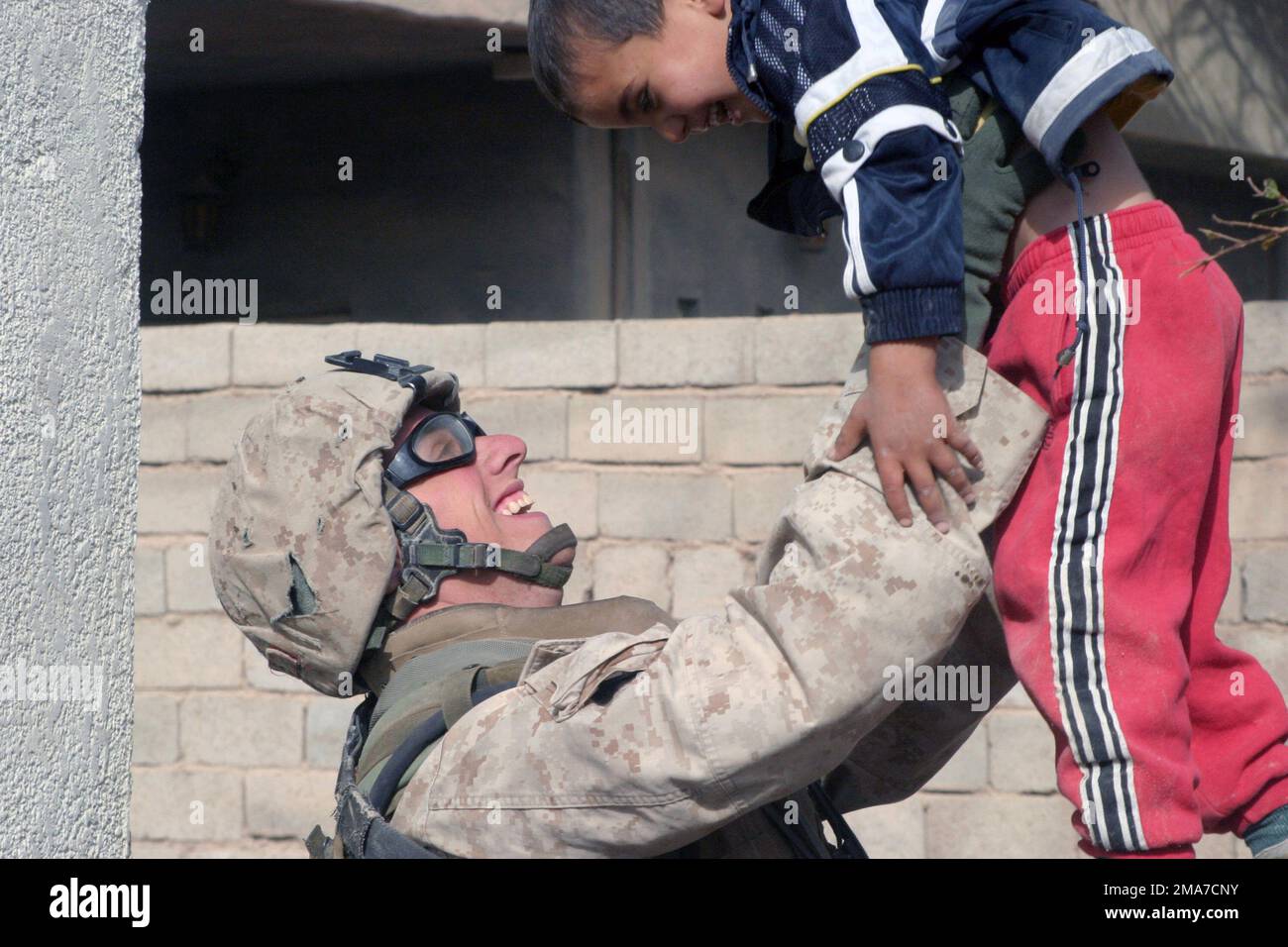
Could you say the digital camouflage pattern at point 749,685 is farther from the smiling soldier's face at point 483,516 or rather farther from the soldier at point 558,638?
the smiling soldier's face at point 483,516

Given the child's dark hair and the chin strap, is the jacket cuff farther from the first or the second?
the chin strap

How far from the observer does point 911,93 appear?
1848 millimetres

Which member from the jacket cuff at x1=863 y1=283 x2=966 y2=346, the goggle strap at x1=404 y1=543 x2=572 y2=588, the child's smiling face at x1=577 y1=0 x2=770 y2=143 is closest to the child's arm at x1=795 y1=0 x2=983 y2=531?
the jacket cuff at x1=863 y1=283 x2=966 y2=346

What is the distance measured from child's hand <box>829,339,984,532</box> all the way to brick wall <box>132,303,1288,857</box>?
2.83 m

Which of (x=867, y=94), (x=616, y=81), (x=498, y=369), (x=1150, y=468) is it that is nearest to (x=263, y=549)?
(x=616, y=81)

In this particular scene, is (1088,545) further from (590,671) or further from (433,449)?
(433,449)

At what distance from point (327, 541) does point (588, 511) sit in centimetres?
247

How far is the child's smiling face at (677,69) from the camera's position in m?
2.15

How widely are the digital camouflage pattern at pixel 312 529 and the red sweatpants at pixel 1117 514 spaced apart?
1.05 m

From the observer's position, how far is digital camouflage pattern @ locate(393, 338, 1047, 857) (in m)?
1.68

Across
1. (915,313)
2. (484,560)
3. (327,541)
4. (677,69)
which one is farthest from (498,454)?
(915,313)

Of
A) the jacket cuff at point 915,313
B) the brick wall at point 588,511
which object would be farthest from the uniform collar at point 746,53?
the brick wall at point 588,511

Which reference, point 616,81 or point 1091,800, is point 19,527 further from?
point 1091,800

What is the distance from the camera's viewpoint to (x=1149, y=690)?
189 centimetres
